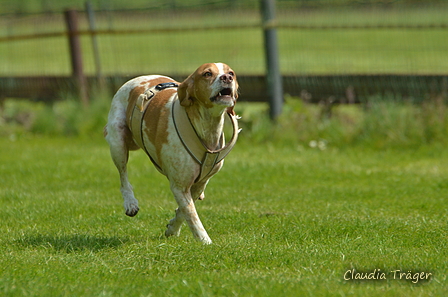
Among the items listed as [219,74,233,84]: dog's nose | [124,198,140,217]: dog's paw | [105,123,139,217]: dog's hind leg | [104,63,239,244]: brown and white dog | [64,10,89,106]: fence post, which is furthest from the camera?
[64,10,89,106]: fence post

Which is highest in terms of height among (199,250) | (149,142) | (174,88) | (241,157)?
(174,88)

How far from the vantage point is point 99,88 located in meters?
12.4

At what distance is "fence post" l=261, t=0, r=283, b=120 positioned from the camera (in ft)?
36.0

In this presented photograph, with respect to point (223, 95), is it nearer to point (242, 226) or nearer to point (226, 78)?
point (226, 78)

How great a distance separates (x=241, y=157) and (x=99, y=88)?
392cm

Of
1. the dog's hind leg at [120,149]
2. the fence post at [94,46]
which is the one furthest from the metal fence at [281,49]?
the dog's hind leg at [120,149]

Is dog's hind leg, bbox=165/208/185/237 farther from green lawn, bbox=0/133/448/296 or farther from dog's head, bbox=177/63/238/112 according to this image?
dog's head, bbox=177/63/238/112

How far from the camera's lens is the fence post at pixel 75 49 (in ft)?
41.3

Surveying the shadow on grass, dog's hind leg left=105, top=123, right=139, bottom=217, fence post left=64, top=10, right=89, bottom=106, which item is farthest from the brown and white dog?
fence post left=64, top=10, right=89, bottom=106

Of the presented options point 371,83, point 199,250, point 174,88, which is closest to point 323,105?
point 371,83

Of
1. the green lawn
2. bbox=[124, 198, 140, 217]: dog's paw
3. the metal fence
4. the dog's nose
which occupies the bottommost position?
the green lawn

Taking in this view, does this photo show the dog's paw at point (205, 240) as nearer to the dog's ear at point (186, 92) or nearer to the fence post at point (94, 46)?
the dog's ear at point (186, 92)

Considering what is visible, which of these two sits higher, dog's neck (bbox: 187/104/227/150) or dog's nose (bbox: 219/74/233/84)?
dog's nose (bbox: 219/74/233/84)

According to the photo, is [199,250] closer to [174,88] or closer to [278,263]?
[278,263]
